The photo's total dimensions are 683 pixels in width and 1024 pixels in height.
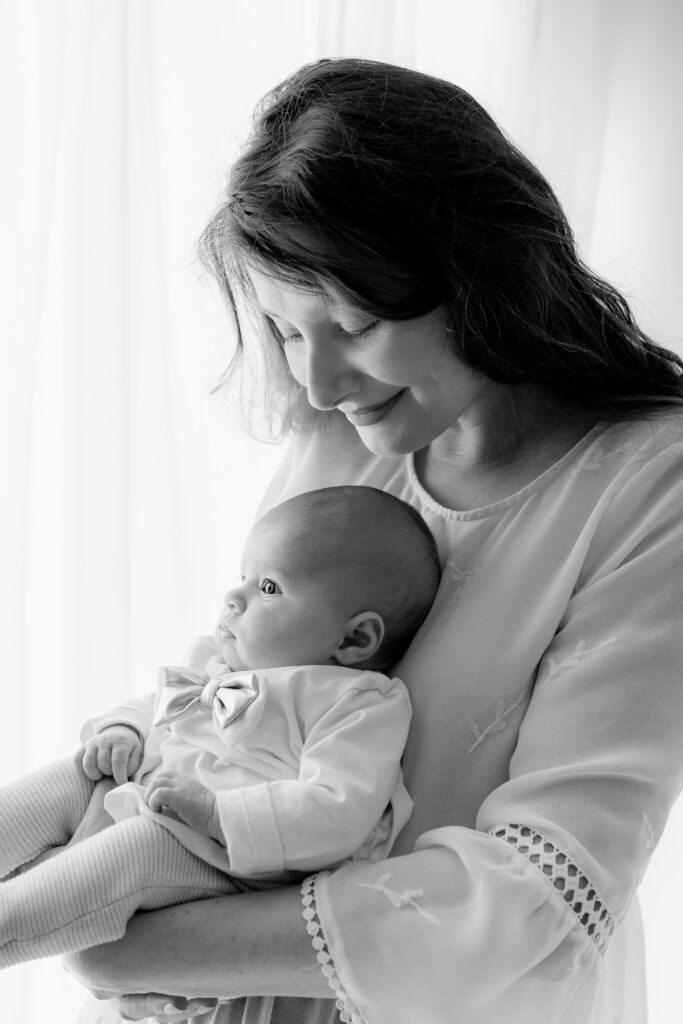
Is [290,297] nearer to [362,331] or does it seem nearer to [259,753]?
[362,331]

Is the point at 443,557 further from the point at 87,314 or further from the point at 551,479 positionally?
the point at 87,314

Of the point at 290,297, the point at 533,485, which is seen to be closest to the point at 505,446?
the point at 533,485

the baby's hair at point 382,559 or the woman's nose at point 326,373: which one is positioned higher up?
the woman's nose at point 326,373

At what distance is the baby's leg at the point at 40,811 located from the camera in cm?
127

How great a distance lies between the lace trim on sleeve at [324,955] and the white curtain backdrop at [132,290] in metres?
1.07

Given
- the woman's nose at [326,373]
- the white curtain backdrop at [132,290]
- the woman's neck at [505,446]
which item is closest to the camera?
the woman's nose at [326,373]

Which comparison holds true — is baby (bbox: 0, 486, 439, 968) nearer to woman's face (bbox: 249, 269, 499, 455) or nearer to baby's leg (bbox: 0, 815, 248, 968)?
baby's leg (bbox: 0, 815, 248, 968)

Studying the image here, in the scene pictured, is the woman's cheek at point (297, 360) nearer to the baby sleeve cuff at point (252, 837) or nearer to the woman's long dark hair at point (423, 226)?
the woman's long dark hair at point (423, 226)

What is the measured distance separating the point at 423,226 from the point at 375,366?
0.17 metres

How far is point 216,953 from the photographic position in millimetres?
1104

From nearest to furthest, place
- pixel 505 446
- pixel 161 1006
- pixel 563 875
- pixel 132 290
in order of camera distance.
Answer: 1. pixel 563 875
2. pixel 161 1006
3. pixel 505 446
4. pixel 132 290

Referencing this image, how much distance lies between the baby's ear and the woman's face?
A: 21 centimetres

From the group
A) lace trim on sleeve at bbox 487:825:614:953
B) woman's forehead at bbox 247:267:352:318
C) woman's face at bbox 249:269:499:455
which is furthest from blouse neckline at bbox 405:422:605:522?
lace trim on sleeve at bbox 487:825:614:953

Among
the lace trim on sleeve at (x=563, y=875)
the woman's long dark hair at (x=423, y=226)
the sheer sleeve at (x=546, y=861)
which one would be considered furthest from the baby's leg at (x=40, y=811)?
the woman's long dark hair at (x=423, y=226)
